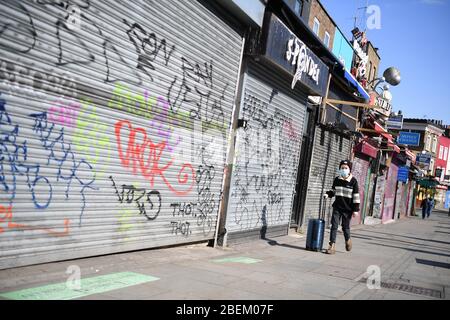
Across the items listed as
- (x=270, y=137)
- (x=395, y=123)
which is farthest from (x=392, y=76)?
(x=270, y=137)

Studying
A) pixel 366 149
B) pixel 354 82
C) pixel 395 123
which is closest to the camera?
pixel 354 82

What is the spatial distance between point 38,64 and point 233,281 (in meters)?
3.57

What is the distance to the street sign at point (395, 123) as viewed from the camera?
23.3 metres

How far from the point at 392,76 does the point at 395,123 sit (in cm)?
429

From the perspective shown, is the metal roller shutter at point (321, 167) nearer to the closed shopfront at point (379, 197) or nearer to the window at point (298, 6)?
the window at point (298, 6)

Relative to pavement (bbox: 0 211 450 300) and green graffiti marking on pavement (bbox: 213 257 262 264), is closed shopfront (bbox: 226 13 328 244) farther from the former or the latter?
green graffiti marking on pavement (bbox: 213 257 262 264)

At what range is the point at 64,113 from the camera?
17.0ft

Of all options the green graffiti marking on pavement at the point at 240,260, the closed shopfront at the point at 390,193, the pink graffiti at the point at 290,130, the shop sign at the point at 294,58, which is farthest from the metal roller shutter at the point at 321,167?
the closed shopfront at the point at 390,193

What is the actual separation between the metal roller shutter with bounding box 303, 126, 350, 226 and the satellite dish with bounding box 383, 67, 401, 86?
498cm

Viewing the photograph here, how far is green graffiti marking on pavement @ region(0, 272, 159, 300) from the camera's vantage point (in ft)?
14.0

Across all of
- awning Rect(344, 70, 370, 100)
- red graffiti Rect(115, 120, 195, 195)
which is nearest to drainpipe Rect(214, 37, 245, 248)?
red graffiti Rect(115, 120, 195, 195)

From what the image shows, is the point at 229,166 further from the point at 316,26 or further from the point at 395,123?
the point at 395,123

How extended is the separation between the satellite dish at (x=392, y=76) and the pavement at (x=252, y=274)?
11607mm

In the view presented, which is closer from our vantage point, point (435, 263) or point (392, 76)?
point (435, 263)
